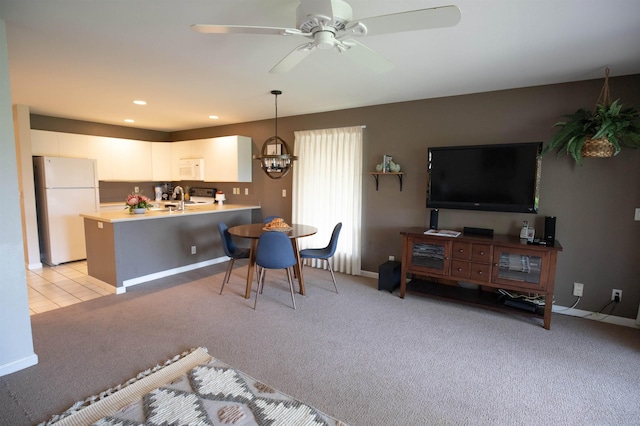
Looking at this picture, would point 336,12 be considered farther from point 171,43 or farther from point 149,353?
point 149,353

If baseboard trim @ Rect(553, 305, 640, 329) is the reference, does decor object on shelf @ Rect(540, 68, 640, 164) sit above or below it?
above

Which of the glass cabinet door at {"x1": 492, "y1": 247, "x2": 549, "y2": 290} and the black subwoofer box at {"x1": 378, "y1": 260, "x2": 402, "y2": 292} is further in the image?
the black subwoofer box at {"x1": 378, "y1": 260, "x2": 402, "y2": 292}

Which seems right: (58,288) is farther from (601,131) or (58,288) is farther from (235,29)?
(601,131)

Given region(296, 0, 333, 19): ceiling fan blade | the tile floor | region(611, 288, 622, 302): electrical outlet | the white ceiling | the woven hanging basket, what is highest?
the white ceiling

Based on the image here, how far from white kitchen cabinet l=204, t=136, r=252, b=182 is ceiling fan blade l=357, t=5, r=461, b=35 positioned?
4.04m

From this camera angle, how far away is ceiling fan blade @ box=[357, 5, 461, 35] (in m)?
1.39

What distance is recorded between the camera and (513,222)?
3.47 metres

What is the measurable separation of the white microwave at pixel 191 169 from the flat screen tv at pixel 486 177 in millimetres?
4087

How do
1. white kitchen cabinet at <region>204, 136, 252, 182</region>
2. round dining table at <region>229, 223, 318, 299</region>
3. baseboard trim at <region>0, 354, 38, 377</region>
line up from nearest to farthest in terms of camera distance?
baseboard trim at <region>0, 354, 38, 377</region> → round dining table at <region>229, 223, 318, 299</region> → white kitchen cabinet at <region>204, 136, 252, 182</region>

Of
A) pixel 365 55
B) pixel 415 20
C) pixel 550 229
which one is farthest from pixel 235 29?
pixel 550 229

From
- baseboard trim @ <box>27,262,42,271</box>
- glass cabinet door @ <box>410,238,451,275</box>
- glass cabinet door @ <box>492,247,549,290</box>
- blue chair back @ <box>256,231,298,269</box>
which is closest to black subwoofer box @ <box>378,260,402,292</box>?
glass cabinet door @ <box>410,238,451,275</box>

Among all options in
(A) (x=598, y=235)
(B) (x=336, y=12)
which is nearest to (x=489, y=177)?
(A) (x=598, y=235)

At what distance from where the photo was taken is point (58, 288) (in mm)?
3885

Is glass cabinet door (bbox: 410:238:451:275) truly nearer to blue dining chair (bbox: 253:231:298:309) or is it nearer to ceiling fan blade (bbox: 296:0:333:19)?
blue dining chair (bbox: 253:231:298:309)
